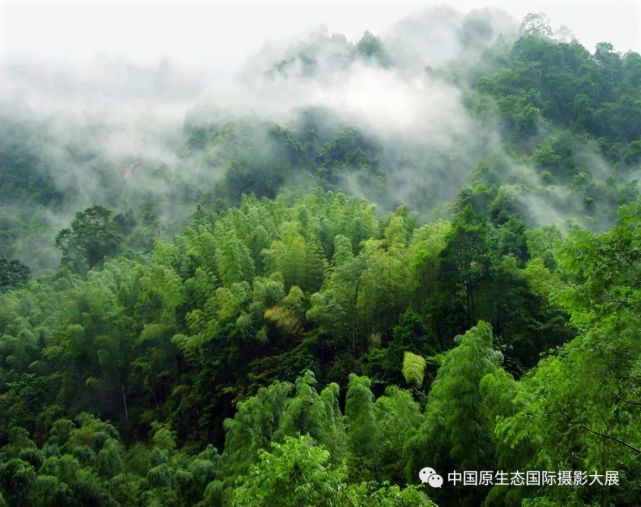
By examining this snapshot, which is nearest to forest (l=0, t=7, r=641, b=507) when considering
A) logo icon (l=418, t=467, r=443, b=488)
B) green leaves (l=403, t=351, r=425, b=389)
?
green leaves (l=403, t=351, r=425, b=389)

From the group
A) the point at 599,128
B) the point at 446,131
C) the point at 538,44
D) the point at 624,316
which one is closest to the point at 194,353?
the point at 624,316

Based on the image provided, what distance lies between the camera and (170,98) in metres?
86.0

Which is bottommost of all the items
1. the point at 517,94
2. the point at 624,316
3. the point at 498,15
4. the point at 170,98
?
the point at 624,316

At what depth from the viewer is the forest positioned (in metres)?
6.06

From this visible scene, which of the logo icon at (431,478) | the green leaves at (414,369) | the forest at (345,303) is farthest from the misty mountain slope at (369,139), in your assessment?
the logo icon at (431,478)

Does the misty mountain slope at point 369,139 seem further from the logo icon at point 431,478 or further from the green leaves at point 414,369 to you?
the logo icon at point 431,478

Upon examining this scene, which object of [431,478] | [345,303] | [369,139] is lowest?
[431,478]

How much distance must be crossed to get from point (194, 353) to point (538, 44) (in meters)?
51.1

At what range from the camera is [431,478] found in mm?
8734

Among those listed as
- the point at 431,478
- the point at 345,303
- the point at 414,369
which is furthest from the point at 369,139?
the point at 431,478

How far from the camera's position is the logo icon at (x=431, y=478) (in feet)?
28.5

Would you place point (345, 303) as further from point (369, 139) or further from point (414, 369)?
point (369, 139)

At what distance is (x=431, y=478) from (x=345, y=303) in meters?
11.2

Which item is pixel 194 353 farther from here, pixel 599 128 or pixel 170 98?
pixel 170 98
